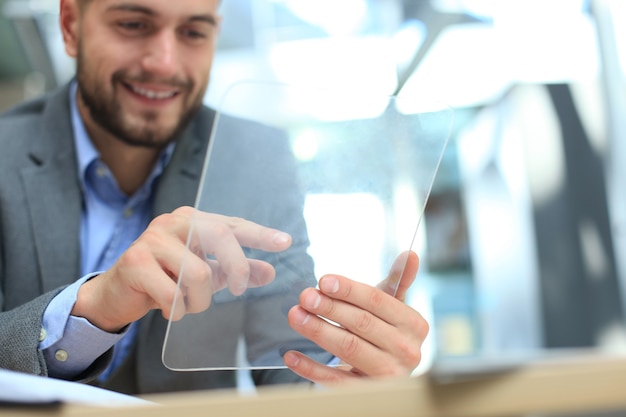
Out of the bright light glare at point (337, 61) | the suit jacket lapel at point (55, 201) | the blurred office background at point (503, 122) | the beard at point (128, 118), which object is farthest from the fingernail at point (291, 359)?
the bright light glare at point (337, 61)

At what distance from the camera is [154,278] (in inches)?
21.6

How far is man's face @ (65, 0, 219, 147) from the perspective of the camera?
0.88 m

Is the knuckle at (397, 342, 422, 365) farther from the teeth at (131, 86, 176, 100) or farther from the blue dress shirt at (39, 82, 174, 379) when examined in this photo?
the teeth at (131, 86, 176, 100)

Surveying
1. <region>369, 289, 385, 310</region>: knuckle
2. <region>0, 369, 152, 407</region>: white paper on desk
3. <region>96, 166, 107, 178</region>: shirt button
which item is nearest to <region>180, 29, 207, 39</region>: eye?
<region>96, 166, 107, 178</region>: shirt button

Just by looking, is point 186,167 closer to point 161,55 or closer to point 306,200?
point 161,55

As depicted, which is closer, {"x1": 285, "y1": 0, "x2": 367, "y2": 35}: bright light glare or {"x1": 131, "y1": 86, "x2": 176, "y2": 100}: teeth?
{"x1": 131, "y1": 86, "x2": 176, "y2": 100}: teeth

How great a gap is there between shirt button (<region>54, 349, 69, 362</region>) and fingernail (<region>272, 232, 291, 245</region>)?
0.75 feet

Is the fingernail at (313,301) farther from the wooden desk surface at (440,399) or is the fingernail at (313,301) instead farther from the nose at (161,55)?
the nose at (161,55)

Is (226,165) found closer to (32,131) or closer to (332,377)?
(332,377)

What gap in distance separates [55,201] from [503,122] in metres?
1.91

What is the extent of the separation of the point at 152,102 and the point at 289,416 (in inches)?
29.2

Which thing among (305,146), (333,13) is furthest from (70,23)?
(333,13)

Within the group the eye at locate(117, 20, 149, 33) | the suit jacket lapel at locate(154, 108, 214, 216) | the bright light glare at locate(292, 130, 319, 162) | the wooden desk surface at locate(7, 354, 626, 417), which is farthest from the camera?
the eye at locate(117, 20, 149, 33)

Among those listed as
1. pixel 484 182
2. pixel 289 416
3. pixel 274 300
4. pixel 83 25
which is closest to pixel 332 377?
pixel 274 300
